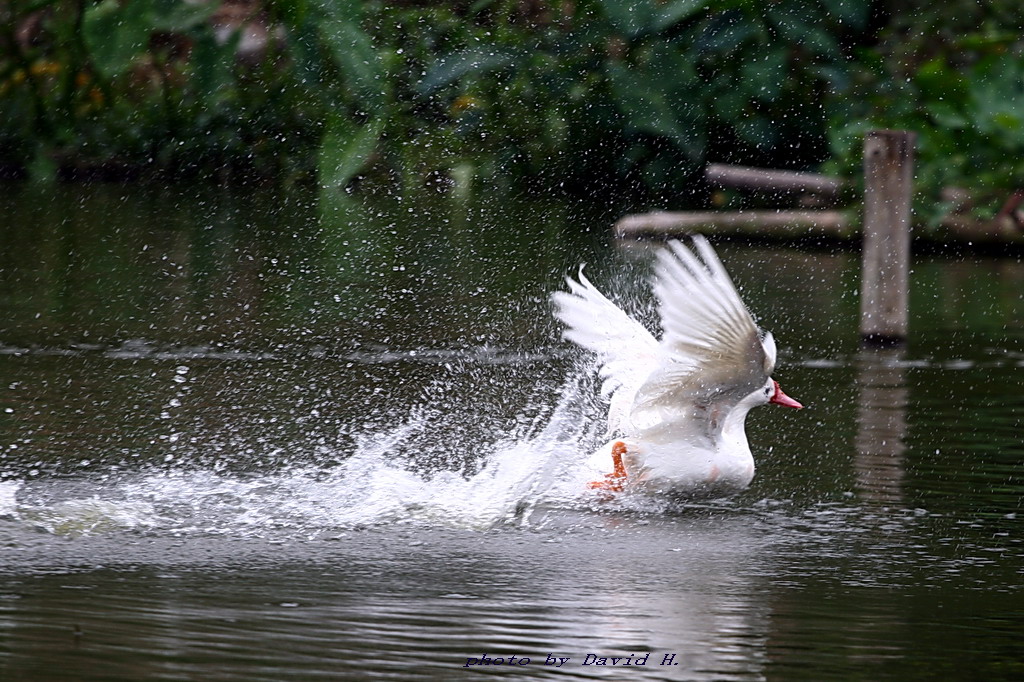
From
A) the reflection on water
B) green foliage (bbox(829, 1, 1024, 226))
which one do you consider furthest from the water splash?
green foliage (bbox(829, 1, 1024, 226))

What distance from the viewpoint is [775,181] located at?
1322cm

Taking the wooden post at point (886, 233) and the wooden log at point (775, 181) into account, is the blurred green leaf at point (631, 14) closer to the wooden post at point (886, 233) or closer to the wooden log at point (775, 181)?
the wooden log at point (775, 181)

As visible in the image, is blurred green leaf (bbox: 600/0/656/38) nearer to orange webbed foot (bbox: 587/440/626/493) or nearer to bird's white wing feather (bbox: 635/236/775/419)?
orange webbed foot (bbox: 587/440/626/493)

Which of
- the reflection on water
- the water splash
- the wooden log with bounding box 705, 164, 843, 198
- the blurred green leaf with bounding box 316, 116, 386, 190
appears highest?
the blurred green leaf with bounding box 316, 116, 386, 190

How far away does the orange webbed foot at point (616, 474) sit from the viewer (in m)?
5.59

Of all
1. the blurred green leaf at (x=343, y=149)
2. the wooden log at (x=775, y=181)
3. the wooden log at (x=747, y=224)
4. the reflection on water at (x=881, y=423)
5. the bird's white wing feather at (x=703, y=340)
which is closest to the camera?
the bird's white wing feather at (x=703, y=340)

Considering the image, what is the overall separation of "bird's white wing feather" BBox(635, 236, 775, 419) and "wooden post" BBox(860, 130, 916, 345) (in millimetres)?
3359

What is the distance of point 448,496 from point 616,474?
1.97 feet

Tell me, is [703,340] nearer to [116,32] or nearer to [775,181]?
[775,181]

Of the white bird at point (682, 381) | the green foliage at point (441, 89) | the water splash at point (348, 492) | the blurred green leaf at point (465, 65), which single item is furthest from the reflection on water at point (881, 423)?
the blurred green leaf at point (465, 65)

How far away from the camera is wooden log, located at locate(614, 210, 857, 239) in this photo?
41.4 feet

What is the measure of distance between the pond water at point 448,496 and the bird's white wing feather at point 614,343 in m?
0.27

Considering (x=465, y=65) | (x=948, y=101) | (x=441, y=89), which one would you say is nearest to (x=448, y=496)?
(x=948, y=101)

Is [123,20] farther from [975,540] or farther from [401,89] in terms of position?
[975,540]
